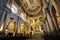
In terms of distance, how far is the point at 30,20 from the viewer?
3161 centimetres

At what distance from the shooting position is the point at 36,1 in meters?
29.2

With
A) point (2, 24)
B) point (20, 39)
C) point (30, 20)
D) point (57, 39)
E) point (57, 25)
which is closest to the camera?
point (57, 39)

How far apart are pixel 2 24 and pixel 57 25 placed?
23.9 feet

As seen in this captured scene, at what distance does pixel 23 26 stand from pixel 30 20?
336 centimetres

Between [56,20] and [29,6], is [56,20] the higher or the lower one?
the lower one

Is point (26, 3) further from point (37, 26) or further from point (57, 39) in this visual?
point (57, 39)

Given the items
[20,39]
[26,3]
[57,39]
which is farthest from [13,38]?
[26,3]

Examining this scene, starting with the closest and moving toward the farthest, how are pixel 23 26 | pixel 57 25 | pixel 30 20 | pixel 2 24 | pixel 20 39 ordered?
1. pixel 20 39
2. pixel 57 25
3. pixel 2 24
4. pixel 23 26
5. pixel 30 20

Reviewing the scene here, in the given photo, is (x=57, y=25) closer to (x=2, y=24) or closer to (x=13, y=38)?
(x=13, y=38)

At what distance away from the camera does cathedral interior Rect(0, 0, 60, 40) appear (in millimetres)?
13695

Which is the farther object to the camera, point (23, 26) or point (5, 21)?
point (23, 26)

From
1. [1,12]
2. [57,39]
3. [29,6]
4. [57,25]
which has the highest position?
[29,6]

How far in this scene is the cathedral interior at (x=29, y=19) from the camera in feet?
44.9

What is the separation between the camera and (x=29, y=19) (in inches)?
1243
